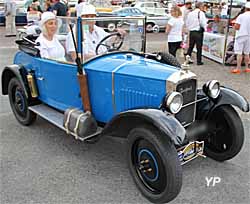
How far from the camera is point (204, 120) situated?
11.0ft

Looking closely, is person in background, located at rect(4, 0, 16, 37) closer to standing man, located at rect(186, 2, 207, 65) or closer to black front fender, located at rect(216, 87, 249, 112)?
standing man, located at rect(186, 2, 207, 65)

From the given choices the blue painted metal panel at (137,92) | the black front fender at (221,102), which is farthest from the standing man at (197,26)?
the blue painted metal panel at (137,92)

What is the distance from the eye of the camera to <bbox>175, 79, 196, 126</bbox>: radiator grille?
302 cm

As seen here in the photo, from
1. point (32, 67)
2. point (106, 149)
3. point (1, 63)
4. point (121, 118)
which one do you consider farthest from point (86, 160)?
point (1, 63)

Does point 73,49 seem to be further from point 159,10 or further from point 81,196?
point 159,10

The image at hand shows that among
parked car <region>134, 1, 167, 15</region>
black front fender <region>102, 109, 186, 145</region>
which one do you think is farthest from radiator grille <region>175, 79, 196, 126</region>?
parked car <region>134, 1, 167, 15</region>

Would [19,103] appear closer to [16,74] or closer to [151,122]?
[16,74]

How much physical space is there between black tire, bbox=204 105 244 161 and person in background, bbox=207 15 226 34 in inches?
252

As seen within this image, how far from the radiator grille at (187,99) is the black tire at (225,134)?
0.27 meters

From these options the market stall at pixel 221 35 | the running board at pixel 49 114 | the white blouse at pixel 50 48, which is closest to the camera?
the running board at pixel 49 114

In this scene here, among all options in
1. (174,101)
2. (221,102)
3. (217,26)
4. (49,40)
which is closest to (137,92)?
(174,101)

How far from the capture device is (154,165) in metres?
2.85

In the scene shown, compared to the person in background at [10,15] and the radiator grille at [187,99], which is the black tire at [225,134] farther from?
the person in background at [10,15]

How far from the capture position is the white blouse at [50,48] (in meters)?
4.04
